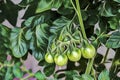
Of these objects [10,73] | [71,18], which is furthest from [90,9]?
[10,73]

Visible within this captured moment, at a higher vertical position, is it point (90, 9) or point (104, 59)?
point (90, 9)

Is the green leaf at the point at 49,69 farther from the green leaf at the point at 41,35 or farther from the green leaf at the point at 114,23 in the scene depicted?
the green leaf at the point at 114,23

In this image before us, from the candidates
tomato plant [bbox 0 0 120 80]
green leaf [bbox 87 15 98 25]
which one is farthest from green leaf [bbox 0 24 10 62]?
green leaf [bbox 87 15 98 25]

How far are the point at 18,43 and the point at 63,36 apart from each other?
16cm

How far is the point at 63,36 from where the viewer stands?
718 millimetres

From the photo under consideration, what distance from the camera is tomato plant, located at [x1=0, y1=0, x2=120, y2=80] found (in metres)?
0.71

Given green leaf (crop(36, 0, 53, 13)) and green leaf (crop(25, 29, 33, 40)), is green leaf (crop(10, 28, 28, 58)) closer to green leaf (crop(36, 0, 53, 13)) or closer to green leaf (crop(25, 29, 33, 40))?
green leaf (crop(25, 29, 33, 40))

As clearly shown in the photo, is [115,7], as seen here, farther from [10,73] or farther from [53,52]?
[10,73]

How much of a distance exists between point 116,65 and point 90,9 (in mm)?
169

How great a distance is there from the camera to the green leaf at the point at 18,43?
0.83 metres

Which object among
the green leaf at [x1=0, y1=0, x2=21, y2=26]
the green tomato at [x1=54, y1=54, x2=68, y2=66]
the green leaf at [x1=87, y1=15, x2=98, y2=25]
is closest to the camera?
the green tomato at [x1=54, y1=54, x2=68, y2=66]

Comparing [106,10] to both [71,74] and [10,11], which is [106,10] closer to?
[71,74]

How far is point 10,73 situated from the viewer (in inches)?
35.0

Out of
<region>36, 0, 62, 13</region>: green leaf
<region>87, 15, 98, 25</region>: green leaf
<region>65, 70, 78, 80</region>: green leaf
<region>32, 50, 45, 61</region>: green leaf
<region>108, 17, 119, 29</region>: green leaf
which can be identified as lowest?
<region>65, 70, 78, 80</region>: green leaf
